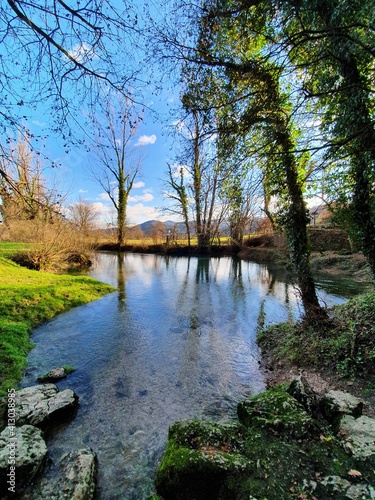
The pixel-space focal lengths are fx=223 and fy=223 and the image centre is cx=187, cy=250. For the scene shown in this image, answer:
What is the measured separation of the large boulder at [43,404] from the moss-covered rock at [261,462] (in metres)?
1.80

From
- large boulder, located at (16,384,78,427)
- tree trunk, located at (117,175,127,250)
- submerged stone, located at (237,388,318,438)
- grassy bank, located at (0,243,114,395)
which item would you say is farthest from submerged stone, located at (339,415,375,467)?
tree trunk, located at (117,175,127,250)

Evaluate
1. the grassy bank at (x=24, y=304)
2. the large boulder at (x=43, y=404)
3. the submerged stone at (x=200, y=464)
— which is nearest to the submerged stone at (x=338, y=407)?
the submerged stone at (x=200, y=464)

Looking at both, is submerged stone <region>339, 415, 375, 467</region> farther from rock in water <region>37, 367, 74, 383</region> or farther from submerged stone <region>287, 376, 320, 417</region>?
rock in water <region>37, 367, 74, 383</region>

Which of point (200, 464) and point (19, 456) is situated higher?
point (200, 464)

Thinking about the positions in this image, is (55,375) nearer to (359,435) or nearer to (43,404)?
(43,404)

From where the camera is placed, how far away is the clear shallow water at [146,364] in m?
2.77

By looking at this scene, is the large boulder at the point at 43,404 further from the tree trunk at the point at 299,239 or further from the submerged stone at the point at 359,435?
the tree trunk at the point at 299,239

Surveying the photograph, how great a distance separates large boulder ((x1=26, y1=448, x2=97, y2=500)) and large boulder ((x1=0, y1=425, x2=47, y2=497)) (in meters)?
0.12

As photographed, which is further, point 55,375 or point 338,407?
point 55,375

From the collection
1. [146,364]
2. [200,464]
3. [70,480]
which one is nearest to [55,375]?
[146,364]

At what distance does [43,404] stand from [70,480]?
4.58 feet

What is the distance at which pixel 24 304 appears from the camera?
6.80 m

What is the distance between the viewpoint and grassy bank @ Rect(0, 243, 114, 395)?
4.35 meters

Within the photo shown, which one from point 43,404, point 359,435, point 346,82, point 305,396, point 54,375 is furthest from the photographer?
point 54,375
